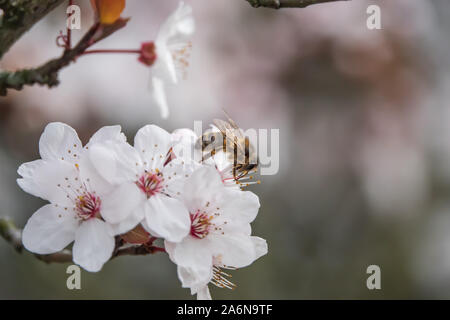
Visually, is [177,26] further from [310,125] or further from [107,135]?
[310,125]

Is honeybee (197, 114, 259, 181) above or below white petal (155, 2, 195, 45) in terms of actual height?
below

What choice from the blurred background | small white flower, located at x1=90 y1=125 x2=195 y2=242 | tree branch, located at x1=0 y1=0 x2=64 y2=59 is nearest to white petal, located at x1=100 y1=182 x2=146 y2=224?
small white flower, located at x1=90 y1=125 x2=195 y2=242

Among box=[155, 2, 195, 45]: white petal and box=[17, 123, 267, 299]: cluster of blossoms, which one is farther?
box=[155, 2, 195, 45]: white petal

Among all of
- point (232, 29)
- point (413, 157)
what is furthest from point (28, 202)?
point (413, 157)

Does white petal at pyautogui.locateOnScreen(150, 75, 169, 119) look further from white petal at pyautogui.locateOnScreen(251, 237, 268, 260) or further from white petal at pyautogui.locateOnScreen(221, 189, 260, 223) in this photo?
white petal at pyautogui.locateOnScreen(251, 237, 268, 260)

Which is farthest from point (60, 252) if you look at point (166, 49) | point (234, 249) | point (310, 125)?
point (310, 125)

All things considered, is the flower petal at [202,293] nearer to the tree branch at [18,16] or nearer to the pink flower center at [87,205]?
the pink flower center at [87,205]

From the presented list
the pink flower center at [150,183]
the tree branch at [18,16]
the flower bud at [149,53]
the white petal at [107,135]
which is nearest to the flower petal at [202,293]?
the pink flower center at [150,183]
